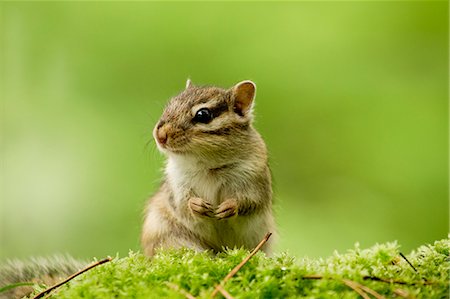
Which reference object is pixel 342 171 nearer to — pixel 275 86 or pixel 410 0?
pixel 275 86

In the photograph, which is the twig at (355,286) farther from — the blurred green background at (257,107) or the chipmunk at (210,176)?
the blurred green background at (257,107)

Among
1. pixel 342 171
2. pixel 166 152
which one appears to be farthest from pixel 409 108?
pixel 166 152

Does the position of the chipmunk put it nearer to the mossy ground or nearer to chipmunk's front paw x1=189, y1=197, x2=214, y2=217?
chipmunk's front paw x1=189, y1=197, x2=214, y2=217

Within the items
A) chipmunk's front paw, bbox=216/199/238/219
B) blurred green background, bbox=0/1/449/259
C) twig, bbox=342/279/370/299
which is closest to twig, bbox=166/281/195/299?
twig, bbox=342/279/370/299

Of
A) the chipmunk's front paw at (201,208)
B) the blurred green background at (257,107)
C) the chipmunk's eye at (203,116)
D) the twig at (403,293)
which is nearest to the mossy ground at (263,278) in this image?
the twig at (403,293)

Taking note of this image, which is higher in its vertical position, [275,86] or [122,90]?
[122,90]

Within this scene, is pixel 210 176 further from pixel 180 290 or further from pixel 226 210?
pixel 180 290
